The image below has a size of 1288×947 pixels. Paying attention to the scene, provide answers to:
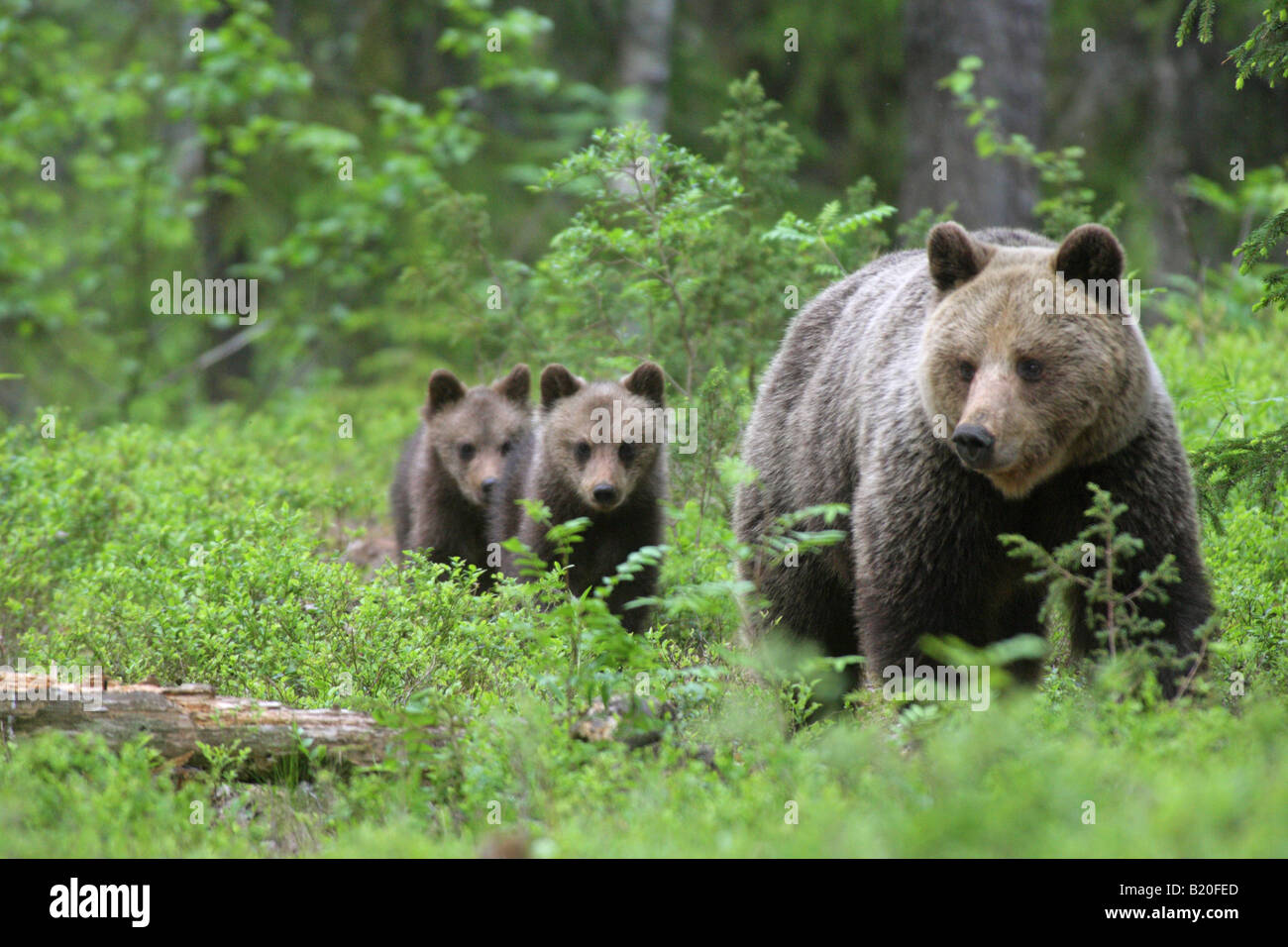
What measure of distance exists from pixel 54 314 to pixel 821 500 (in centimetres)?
1237

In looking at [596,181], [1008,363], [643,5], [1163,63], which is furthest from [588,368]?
[1163,63]

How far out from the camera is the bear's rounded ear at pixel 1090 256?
15.7ft

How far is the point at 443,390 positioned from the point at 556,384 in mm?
1431

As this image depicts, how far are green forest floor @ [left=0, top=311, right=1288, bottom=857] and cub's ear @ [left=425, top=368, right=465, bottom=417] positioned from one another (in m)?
2.05

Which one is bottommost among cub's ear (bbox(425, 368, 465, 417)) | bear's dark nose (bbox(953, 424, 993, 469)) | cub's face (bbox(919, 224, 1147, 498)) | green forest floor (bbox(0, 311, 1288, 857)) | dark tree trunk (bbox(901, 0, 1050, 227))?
green forest floor (bbox(0, 311, 1288, 857))

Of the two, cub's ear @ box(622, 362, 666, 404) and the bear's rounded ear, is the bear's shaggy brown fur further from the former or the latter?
cub's ear @ box(622, 362, 666, 404)

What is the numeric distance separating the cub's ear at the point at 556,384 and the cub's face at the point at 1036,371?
11.5 ft

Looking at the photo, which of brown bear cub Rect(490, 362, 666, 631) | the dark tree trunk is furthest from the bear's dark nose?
the dark tree trunk

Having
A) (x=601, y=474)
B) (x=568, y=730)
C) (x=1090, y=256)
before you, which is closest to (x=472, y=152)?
(x=601, y=474)

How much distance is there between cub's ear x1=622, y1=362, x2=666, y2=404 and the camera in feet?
26.1

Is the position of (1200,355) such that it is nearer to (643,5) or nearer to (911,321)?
(911,321)

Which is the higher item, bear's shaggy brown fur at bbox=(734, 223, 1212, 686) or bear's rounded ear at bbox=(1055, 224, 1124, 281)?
bear's rounded ear at bbox=(1055, 224, 1124, 281)

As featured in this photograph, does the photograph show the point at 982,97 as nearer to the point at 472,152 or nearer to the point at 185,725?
the point at 472,152

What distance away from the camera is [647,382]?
26.4 ft
